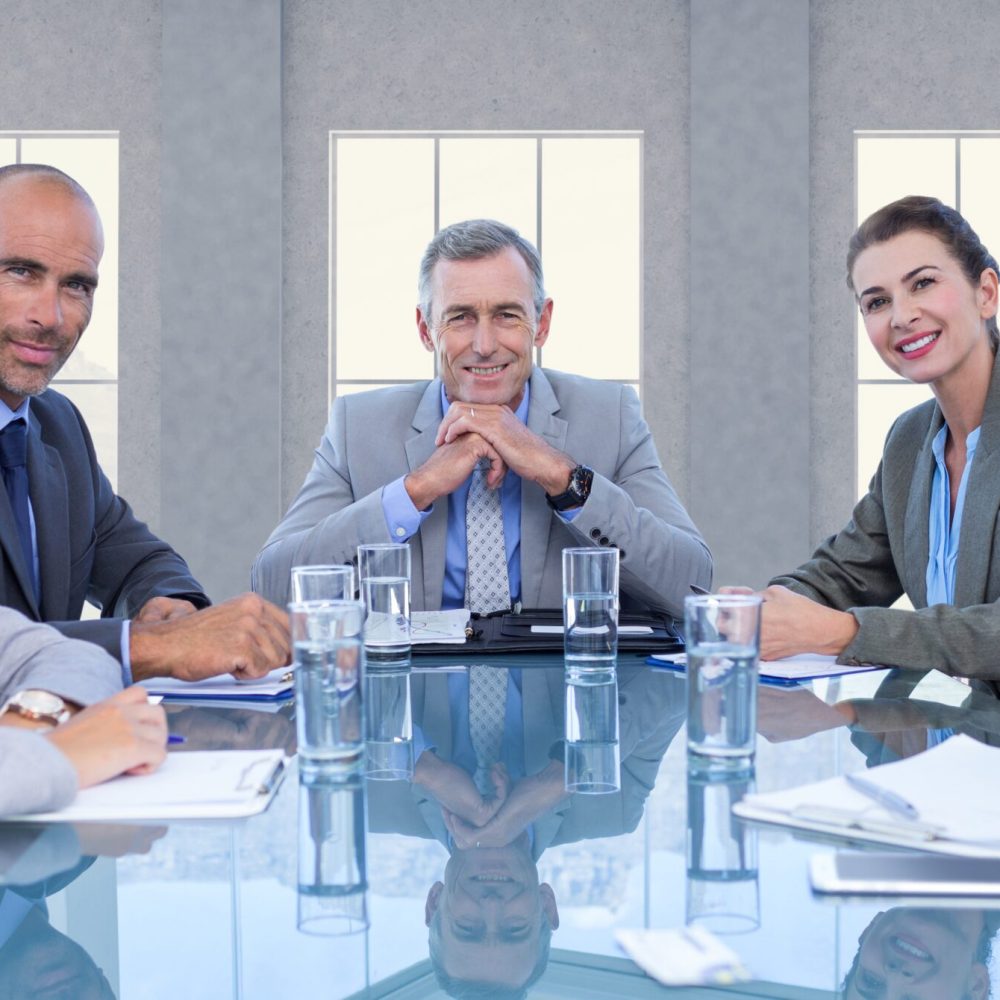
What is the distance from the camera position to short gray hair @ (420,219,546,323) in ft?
7.76

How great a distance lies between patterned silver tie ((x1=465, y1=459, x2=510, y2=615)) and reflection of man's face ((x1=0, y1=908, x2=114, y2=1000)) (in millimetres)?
1579

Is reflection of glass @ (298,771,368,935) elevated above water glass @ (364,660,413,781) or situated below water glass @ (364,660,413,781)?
above

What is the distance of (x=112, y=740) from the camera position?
91 cm

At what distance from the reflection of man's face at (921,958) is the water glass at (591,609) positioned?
825mm

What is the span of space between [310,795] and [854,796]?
1.31 feet

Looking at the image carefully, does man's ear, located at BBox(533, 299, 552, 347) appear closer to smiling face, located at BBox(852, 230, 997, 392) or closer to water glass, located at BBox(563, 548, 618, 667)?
smiling face, located at BBox(852, 230, 997, 392)

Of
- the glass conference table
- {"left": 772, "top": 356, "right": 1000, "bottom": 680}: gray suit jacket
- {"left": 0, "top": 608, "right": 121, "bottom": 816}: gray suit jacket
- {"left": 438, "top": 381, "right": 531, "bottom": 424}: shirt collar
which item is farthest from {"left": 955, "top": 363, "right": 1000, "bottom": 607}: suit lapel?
{"left": 0, "top": 608, "right": 121, "bottom": 816}: gray suit jacket

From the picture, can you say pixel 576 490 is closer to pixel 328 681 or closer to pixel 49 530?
pixel 49 530

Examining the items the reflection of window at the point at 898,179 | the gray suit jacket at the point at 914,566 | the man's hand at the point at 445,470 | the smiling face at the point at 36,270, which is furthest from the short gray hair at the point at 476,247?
the reflection of window at the point at 898,179

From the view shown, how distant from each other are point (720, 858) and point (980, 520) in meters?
1.31

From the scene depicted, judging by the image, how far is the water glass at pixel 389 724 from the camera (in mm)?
1010

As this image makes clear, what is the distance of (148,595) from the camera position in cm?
200

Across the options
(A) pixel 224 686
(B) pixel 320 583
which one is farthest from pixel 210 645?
(B) pixel 320 583

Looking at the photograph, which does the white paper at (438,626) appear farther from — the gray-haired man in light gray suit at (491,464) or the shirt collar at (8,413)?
the shirt collar at (8,413)
